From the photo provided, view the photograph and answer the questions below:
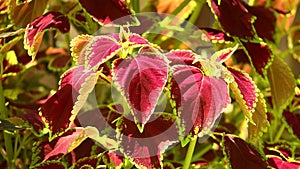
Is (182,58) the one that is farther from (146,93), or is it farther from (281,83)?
(281,83)

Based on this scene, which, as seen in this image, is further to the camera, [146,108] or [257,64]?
[257,64]

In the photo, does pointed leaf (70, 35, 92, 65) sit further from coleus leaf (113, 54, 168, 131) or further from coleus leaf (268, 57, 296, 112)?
coleus leaf (268, 57, 296, 112)

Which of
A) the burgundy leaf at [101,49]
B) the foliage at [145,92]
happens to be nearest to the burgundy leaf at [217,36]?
the foliage at [145,92]

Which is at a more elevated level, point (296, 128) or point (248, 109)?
point (248, 109)

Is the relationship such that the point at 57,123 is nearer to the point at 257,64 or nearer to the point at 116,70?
the point at 116,70

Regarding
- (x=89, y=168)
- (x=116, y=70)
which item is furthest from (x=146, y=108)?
(x=89, y=168)

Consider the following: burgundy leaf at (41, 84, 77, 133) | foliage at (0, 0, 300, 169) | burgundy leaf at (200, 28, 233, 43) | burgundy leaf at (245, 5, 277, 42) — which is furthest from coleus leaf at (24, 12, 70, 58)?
burgundy leaf at (245, 5, 277, 42)

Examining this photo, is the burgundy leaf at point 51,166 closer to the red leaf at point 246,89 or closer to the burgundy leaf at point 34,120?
the burgundy leaf at point 34,120
